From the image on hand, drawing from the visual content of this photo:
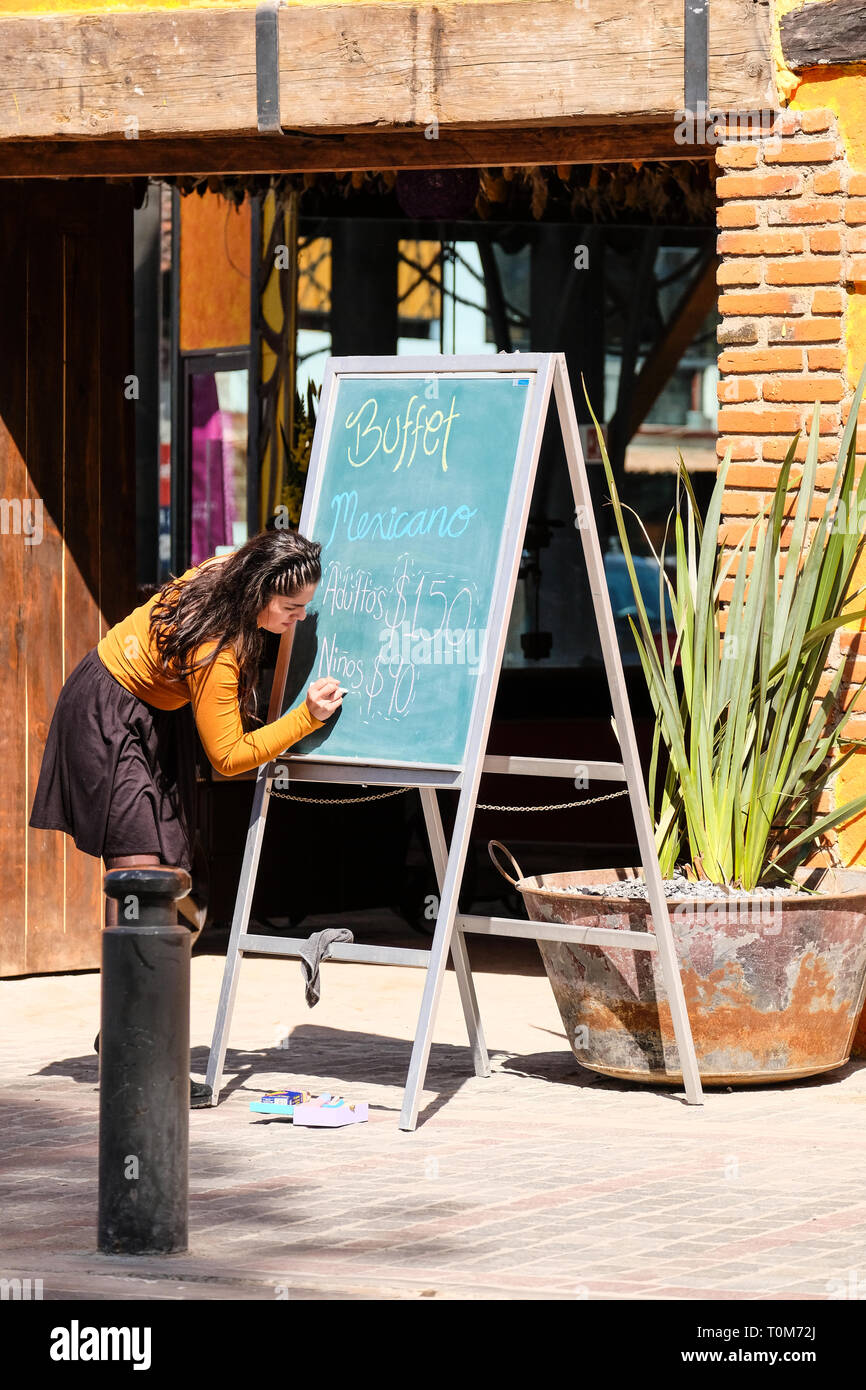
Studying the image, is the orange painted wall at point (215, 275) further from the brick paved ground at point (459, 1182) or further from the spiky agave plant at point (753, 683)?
the spiky agave plant at point (753, 683)

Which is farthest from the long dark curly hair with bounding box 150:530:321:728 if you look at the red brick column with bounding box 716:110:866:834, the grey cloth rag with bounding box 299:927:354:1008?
the red brick column with bounding box 716:110:866:834

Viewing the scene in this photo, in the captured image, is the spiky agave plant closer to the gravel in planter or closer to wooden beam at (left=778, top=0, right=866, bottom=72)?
the gravel in planter

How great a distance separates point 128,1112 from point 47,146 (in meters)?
4.65

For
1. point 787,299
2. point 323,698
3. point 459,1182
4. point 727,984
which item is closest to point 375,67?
point 787,299

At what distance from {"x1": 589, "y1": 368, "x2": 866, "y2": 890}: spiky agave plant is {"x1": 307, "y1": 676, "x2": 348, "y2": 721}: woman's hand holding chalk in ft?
3.12

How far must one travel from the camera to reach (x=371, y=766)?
5801mm

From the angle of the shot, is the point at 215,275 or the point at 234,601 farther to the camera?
the point at 215,275

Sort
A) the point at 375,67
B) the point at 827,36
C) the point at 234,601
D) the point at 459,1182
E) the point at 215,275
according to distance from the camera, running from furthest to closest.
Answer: the point at 215,275, the point at 375,67, the point at 827,36, the point at 234,601, the point at 459,1182

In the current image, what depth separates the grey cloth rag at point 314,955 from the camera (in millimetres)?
5816

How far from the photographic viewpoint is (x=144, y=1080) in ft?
14.0

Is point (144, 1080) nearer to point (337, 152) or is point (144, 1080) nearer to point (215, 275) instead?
point (337, 152)

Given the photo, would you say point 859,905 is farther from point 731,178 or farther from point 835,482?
point 731,178

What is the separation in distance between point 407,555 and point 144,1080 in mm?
2130

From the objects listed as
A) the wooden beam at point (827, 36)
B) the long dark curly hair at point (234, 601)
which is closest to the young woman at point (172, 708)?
the long dark curly hair at point (234, 601)
